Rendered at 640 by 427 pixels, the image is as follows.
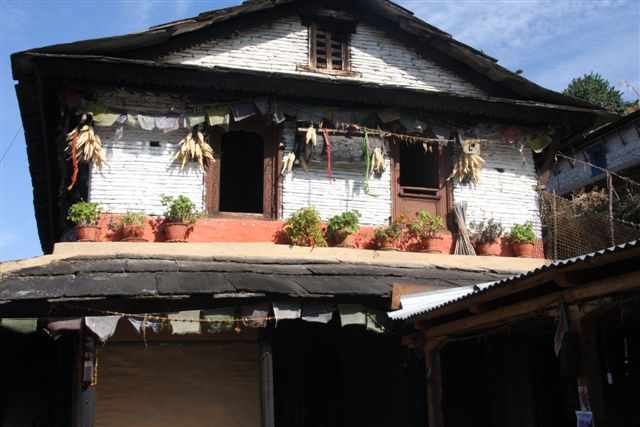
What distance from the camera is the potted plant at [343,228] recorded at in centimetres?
1165

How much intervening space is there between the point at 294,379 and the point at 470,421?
2899 millimetres

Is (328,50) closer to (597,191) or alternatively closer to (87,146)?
(87,146)

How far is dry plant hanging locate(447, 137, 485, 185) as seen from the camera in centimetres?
1283

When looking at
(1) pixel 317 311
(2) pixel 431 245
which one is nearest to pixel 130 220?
(1) pixel 317 311

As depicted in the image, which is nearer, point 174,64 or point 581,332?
point 581,332

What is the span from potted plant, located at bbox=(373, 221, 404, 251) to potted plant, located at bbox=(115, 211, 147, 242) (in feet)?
13.1

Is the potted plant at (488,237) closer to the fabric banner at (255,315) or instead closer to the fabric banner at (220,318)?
the fabric banner at (255,315)

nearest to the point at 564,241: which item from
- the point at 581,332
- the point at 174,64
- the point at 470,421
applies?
the point at 470,421

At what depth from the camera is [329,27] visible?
13.4 metres

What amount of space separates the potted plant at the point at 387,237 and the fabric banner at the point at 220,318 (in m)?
3.68

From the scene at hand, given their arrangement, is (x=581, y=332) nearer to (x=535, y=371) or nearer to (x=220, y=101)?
(x=535, y=371)

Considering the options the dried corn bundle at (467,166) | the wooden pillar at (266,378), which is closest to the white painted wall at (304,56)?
the dried corn bundle at (467,166)

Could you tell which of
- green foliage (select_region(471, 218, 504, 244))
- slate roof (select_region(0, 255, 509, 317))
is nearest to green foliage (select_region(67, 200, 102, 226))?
slate roof (select_region(0, 255, 509, 317))

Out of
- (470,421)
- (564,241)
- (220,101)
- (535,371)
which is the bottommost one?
(470,421)
